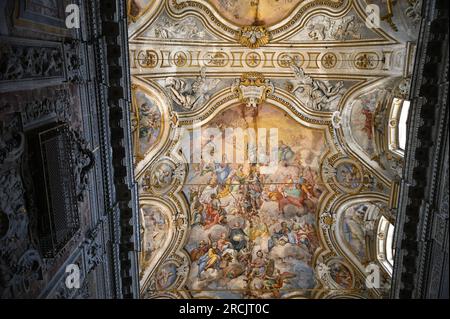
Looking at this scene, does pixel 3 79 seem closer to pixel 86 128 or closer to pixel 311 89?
pixel 86 128

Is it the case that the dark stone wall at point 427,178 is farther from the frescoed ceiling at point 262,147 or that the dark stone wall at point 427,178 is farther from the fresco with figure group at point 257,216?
the fresco with figure group at point 257,216

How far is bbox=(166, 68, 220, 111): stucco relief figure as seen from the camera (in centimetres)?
1373

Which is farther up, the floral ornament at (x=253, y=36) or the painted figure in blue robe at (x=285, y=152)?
the floral ornament at (x=253, y=36)

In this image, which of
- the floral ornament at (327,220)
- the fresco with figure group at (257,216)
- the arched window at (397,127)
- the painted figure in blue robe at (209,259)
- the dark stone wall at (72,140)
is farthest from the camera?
the painted figure in blue robe at (209,259)

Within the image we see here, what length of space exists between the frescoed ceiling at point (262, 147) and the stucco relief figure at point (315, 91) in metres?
0.03

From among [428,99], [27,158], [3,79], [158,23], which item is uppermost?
[158,23]

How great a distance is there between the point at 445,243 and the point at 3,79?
766 centimetres

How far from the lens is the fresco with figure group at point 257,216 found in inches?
568

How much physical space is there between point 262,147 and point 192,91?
105 inches

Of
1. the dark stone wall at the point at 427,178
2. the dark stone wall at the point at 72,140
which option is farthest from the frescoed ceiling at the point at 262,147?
the dark stone wall at the point at 72,140

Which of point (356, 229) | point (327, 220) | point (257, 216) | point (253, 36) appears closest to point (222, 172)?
point (257, 216)

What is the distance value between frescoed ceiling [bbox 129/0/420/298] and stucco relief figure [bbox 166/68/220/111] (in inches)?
1.3
